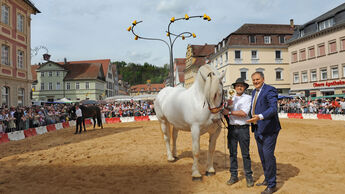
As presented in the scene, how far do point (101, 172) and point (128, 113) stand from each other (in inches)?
790

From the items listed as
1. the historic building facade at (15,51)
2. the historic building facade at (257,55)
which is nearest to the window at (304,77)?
the historic building facade at (257,55)

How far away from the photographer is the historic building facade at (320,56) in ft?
97.1

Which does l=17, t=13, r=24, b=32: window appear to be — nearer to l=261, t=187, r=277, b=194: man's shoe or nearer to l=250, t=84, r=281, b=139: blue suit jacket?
l=250, t=84, r=281, b=139: blue suit jacket

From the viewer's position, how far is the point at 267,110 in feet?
13.3

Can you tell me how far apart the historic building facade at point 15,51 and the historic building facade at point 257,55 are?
30060 millimetres

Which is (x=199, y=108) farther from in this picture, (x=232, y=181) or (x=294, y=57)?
(x=294, y=57)

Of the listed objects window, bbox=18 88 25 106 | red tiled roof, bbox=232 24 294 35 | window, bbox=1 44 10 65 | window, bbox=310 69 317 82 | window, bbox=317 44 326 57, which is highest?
red tiled roof, bbox=232 24 294 35

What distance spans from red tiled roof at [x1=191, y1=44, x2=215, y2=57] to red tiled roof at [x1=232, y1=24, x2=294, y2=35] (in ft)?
56.0

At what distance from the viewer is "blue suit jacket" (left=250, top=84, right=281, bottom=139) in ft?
13.2

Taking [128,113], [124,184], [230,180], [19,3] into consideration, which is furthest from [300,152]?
[19,3]

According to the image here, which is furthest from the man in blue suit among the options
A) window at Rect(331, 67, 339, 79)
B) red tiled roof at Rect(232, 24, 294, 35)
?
red tiled roof at Rect(232, 24, 294, 35)

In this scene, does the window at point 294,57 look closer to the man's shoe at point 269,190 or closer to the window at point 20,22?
the window at point 20,22

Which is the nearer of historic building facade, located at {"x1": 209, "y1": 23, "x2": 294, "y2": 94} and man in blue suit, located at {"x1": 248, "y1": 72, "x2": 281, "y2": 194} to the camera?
man in blue suit, located at {"x1": 248, "y1": 72, "x2": 281, "y2": 194}

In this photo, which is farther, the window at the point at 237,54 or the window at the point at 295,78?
the window at the point at 237,54
